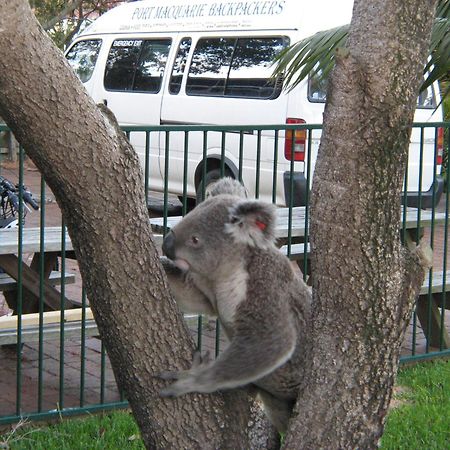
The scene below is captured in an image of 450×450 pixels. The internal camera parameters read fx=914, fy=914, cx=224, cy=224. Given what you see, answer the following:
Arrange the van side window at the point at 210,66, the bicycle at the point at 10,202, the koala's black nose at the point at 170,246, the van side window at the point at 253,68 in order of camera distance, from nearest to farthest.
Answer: the koala's black nose at the point at 170,246 → the bicycle at the point at 10,202 → the van side window at the point at 253,68 → the van side window at the point at 210,66

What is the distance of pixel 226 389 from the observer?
3.21m

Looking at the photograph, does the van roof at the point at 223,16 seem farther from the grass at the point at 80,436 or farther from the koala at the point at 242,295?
the koala at the point at 242,295

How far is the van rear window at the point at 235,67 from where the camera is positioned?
37.2 ft

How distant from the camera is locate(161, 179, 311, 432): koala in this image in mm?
3012

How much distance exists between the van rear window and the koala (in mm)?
7781

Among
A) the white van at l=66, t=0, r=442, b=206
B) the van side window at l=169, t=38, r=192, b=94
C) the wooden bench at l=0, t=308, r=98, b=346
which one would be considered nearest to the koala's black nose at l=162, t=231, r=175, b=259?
the wooden bench at l=0, t=308, r=98, b=346

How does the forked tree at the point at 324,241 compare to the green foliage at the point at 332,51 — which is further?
the green foliage at the point at 332,51

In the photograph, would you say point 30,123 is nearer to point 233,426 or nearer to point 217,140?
point 233,426

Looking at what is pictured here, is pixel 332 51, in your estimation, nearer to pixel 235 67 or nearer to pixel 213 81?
pixel 235 67

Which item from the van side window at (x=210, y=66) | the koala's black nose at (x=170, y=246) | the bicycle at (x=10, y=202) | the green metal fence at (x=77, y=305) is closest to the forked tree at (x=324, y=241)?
the koala's black nose at (x=170, y=246)

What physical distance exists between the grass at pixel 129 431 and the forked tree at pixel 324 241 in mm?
1742

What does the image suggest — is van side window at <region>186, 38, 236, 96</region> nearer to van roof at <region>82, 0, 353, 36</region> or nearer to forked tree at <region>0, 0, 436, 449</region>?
van roof at <region>82, 0, 353, 36</region>

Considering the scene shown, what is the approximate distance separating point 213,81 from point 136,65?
66.1 inches

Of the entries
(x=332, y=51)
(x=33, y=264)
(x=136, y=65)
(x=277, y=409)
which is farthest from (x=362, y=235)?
(x=136, y=65)
